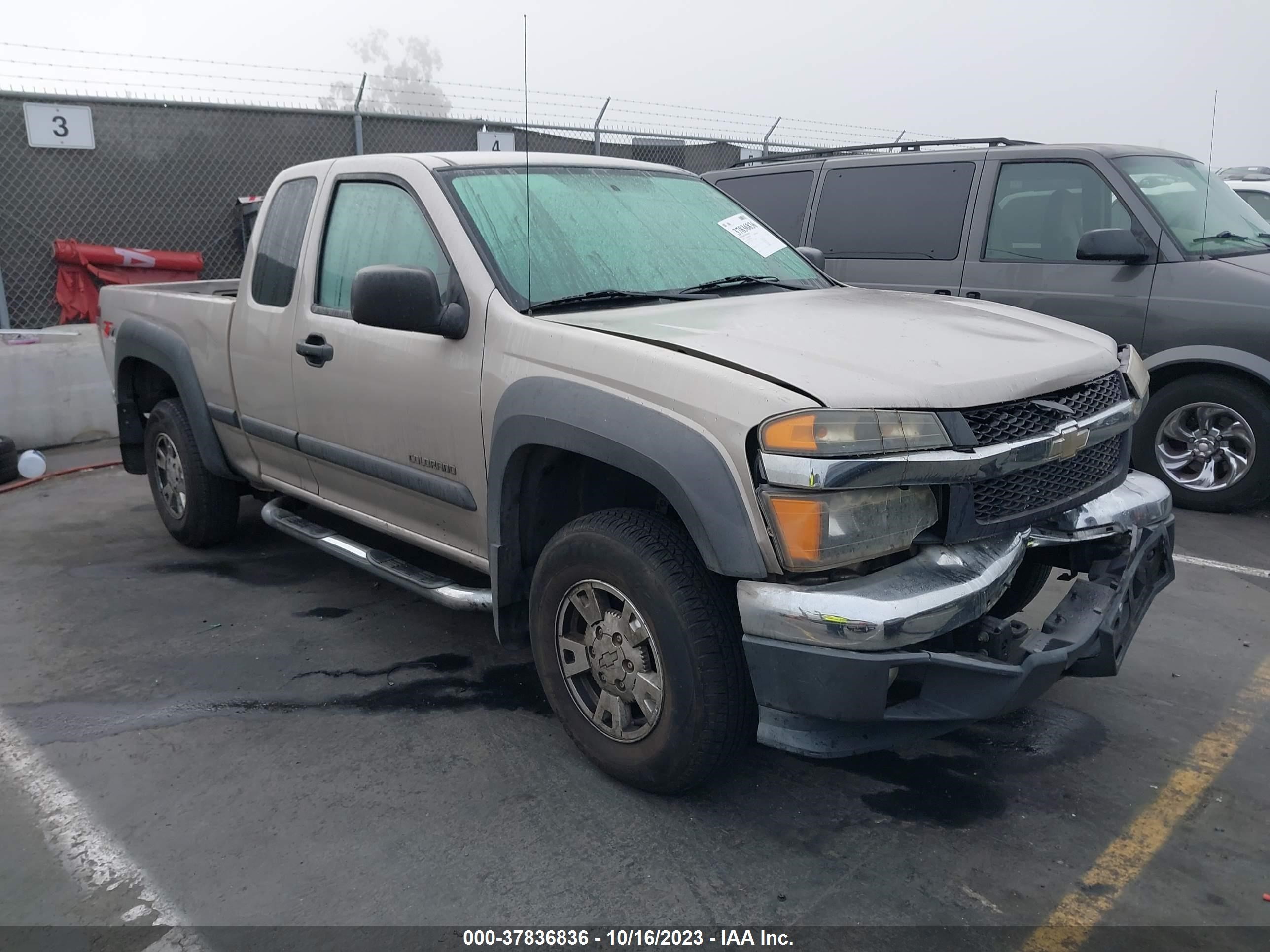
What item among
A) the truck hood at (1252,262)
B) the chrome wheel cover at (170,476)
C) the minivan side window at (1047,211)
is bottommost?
the chrome wheel cover at (170,476)

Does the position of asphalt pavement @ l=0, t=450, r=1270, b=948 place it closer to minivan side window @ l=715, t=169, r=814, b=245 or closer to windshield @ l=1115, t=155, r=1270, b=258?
windshield @ l=1115, t=155, r=1270, b=258

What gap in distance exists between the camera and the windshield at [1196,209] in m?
5.82

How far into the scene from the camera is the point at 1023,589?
3305 millimetres

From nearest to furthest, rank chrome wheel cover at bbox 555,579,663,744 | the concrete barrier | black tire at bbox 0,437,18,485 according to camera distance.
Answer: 1. chrome wheel cover at bbox 555,579,663,744
2. black tire at bbox 0,437,18,485
3. the concrete barrier

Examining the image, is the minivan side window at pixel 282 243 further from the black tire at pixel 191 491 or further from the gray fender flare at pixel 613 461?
the gray fender flare at pixel 613 461

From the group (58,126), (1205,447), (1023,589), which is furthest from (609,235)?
(58,126)

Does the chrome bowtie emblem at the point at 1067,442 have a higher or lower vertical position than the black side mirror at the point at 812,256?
lower

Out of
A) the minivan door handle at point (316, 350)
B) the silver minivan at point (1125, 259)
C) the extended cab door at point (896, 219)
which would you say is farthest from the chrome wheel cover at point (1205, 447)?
the minivan door handle at point (316, 350)

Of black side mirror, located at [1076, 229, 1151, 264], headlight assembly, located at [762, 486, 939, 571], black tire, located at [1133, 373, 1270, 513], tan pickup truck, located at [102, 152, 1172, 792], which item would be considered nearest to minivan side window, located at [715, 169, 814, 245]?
black side mirror, located at [1076, 229, 1151, 264]

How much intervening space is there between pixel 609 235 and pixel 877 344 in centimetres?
119

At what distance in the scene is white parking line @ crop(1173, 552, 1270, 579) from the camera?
4.91 metres

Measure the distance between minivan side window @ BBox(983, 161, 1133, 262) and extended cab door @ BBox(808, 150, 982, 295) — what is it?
207 millimetres

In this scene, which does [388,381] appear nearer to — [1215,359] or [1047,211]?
[1047,211]

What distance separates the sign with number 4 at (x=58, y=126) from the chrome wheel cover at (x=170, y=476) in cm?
582
